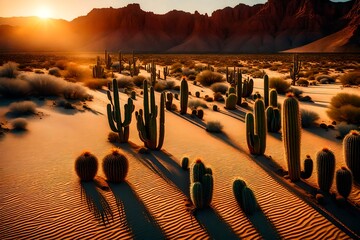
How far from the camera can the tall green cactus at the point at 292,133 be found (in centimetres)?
708

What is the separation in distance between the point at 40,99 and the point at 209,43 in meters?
126

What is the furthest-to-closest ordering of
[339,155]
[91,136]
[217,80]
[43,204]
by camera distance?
[217,80] → [91,136] → [339,155] → [43,204]

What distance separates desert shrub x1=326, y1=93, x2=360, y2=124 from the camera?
1238 centimetres

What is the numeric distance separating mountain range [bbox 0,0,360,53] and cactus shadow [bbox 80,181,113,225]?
4843 inches

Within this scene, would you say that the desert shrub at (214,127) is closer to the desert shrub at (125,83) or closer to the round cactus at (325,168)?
the round cactus at (325,168)

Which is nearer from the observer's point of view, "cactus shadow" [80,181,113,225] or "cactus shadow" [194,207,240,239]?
"cactus shadow" [194,207,240,239]

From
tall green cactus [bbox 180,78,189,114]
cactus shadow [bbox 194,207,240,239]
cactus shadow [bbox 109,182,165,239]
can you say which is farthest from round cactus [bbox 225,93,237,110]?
cactus shadow [bbox 194,207,240,239]

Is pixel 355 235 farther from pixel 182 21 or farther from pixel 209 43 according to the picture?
pixel 182 21

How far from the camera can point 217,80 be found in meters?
25.0

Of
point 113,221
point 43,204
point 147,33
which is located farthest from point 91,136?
point 147,33

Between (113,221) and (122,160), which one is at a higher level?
(122,160)

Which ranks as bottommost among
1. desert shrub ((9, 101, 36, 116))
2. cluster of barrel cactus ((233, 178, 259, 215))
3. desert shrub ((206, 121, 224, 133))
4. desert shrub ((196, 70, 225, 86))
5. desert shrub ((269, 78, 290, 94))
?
cluster of barrel cactus ((233, 178, 259, 215))

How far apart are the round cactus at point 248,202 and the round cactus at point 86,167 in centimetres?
353

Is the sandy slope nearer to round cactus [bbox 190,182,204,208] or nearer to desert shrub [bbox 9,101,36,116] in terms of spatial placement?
round cactus [bbox 190,182,204,208]
